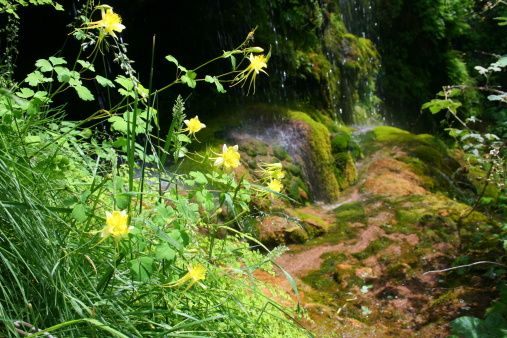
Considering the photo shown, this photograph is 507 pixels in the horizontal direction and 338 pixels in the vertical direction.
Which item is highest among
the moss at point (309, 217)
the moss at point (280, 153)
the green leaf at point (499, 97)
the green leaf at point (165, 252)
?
the green leaf at point (499, 97)

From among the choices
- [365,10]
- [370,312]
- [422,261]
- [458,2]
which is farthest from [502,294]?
[458,2]

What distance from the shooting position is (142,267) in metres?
1.05

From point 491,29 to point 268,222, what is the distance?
39.0 ft

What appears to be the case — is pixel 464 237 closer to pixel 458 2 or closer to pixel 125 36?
pixel 125 36

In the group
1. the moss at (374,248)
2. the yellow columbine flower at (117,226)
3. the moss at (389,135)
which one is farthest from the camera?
the moss at (389,135)

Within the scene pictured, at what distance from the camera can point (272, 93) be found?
6.76m

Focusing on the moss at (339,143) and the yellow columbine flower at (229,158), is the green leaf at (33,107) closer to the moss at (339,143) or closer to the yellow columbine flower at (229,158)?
the yellow columbine flower at (229,158)

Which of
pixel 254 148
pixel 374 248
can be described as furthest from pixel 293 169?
pixel 374 248

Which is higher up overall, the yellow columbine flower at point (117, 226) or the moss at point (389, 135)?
the yellow columbine flower at point (117, 226)

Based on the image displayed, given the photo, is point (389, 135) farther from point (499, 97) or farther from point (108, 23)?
point (108, 23)

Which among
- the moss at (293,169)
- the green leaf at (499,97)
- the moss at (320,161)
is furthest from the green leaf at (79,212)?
the moss at (320,161)

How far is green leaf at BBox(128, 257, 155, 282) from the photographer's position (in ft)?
3.40

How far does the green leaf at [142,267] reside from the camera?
40.8 inches

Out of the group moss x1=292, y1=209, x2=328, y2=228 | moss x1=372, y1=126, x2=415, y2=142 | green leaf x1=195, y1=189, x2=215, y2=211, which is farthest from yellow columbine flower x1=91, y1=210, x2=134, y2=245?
moss x1=372, y1=126, x2=415, y2=142
